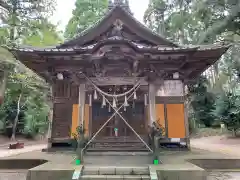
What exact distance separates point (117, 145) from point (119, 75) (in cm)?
276

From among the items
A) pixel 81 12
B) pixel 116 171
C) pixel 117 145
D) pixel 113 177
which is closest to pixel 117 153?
pixel 117 145

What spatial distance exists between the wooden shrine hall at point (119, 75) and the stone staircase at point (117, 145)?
3.5 inches

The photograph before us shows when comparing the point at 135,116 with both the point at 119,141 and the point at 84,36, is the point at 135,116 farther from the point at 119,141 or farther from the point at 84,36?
the point at 84,36

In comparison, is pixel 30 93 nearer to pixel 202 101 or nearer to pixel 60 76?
pixel 60 76

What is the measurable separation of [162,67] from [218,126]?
20214mm

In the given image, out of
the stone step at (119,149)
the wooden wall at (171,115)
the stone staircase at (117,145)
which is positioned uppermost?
the wooden wall at (171,115)

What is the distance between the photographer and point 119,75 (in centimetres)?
805

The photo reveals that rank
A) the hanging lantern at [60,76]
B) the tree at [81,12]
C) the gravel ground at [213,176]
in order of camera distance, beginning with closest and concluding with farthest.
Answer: the gravel ground at [213,176], the hanging lantern at [60,76], the tree at [81,12]

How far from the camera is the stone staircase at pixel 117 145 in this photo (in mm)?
7820

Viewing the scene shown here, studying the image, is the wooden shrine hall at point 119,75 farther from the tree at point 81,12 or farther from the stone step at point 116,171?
the tree at point 81,12

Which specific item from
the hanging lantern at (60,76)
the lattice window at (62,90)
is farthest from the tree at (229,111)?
the hanging lantern at (60,76)

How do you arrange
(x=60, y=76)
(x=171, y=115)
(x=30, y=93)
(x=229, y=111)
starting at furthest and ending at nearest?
(x=30, y=93), (x=229, y=111), (x=171, y=115), (x=60, y=76)

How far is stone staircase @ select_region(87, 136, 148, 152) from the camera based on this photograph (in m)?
7.82

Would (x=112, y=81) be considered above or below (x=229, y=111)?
above
